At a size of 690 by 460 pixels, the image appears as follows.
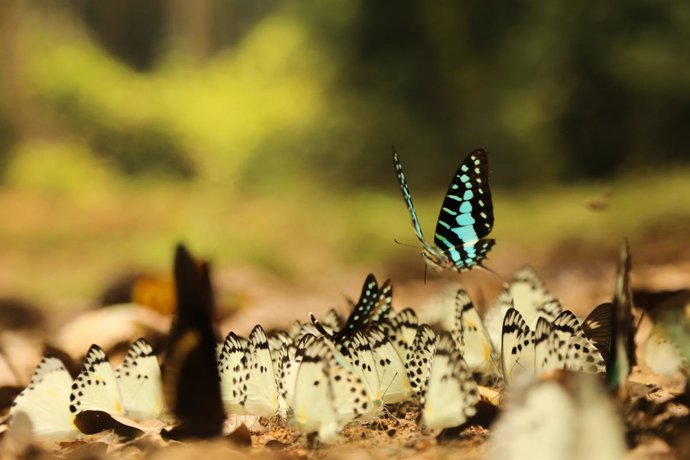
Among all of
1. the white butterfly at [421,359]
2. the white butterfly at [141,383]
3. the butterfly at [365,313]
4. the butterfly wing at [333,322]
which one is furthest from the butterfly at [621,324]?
the white butterfly at [141,383]

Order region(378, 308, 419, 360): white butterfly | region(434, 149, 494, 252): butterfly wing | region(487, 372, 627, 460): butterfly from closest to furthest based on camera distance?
region(487, 372, 627, 460): butterfly → region(378, 308, 419, 360): white butterfly → region(434, 149, 494, 252): butterfly wing

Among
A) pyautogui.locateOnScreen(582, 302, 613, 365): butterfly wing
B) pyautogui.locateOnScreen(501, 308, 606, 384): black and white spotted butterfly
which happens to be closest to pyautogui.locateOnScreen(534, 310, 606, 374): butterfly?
pyautogui.locateOnScreen(501, 308, 606, 384): black and white spotted butterfly

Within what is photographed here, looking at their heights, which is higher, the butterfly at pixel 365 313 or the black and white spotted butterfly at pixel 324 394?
the butterfly at pixel 365 313

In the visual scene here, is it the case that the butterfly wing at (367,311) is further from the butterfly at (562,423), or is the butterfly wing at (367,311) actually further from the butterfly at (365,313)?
the butterfly at (562,423)

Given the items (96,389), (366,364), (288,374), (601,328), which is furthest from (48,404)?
(601,328)

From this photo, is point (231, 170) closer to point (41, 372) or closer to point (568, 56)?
point (568, 56)

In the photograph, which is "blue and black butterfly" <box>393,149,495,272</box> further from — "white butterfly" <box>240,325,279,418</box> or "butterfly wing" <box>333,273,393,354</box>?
"white butterfly" <box>240,325,279,418</box>

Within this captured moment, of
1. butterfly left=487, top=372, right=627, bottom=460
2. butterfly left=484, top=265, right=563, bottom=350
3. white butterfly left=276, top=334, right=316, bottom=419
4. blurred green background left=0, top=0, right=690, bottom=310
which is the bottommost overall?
butterfly left=487, top=372, right=627, bottom=460
